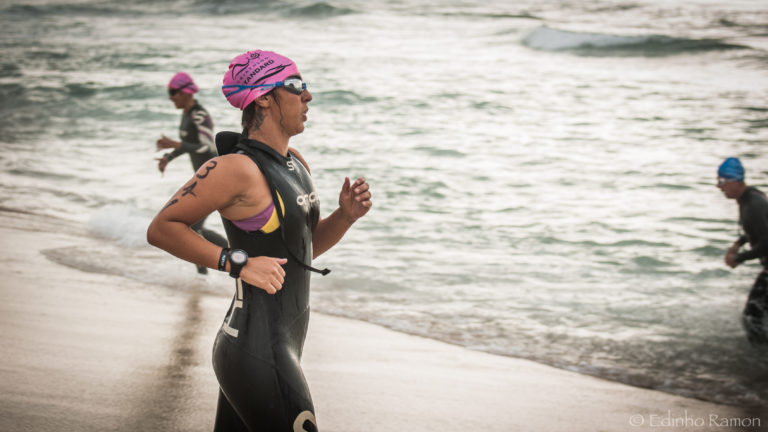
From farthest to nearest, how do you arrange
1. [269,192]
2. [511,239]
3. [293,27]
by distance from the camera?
[293,27]
[511,239]
[269,192]

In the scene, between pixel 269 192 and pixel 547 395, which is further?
pixel 547 395

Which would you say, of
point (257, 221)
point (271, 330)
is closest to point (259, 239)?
point (257, 221)

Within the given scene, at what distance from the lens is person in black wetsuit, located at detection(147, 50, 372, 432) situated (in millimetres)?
2645

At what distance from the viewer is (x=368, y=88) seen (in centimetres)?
2331

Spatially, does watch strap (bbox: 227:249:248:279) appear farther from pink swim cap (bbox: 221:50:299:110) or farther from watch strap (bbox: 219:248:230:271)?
pink swim cap (bbox: 221:50:299:110)

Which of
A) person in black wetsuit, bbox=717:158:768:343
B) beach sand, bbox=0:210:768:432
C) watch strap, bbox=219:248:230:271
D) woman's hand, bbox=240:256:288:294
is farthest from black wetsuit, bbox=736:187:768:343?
watch strap, bbox=219:248:230:271

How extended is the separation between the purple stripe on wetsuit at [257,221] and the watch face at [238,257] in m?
0.17

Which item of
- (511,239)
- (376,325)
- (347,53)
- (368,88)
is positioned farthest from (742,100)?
(376,325)

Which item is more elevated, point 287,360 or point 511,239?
point 287,360

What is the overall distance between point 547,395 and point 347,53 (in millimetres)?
25923

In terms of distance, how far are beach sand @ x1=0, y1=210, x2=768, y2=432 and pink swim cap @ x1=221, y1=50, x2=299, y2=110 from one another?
2.32m

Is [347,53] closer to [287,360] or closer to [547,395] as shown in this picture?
[547,395]

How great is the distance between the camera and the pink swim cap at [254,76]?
9.24 feet

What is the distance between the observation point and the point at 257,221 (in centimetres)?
275
